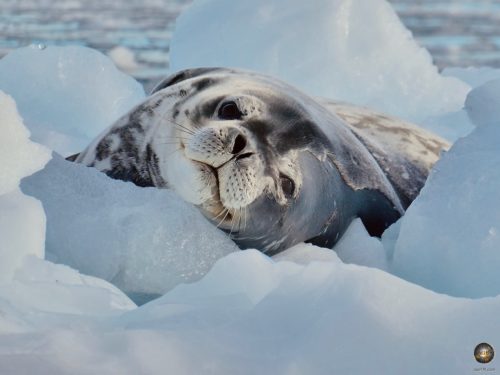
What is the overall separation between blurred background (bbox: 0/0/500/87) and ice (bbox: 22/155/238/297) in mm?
6576

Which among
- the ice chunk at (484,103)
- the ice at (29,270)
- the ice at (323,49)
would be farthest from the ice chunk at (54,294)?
the ice at (323,49)

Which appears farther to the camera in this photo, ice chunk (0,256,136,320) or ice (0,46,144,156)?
ice (0,46,144,156)

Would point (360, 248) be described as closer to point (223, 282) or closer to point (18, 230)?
point (223, 282)

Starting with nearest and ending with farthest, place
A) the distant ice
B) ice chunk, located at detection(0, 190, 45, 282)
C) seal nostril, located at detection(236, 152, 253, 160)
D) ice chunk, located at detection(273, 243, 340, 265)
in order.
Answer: ice chunk, located at detection(0, 190, 45, 282), ice chunk, located at detection(273, 243, 340, 265), seal nostril, located at detection(236, 152, 253, 160), the distant ice

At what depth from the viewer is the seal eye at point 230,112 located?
4.11 meters

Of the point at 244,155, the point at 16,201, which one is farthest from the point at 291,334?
the point at 244,155

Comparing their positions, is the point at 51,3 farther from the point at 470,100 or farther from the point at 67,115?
the point at 470,100

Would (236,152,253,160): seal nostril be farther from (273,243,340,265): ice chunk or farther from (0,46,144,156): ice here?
(0,46,144,156): ice

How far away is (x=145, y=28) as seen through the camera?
46.4ft

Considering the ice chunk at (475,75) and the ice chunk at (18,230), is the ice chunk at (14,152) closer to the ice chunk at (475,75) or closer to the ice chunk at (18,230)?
the ice chunk at (18,230)

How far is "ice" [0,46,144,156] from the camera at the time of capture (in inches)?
246

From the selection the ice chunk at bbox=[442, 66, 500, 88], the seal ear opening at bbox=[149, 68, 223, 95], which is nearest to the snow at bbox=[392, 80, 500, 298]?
the seal ear opening at bbox=[149, 68, 223, 95]

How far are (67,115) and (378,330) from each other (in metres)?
4.23

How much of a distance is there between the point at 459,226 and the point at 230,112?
1026 millimetres
